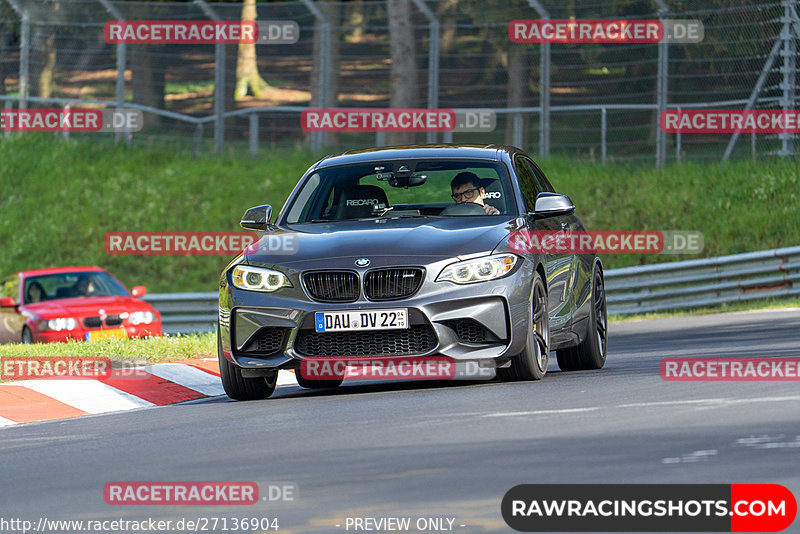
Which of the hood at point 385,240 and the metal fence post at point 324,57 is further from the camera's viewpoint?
the metal fence post at point 324,57

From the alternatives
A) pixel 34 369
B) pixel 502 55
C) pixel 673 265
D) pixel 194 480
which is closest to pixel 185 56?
pixel 502 55

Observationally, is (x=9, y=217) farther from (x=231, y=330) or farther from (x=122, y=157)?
(x=231, y=330)

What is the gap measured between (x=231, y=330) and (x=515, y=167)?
2.71 meters

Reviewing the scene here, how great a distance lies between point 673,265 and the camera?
22984 millimetres

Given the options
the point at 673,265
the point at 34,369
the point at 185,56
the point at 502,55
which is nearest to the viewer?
the point at 34,369

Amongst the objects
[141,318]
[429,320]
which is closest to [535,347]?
[429,320]

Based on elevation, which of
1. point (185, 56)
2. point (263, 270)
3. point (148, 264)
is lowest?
point (148, 264)

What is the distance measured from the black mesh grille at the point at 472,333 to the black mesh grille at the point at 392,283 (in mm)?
362

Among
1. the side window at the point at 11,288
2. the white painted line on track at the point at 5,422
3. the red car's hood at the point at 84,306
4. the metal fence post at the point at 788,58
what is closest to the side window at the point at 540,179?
the white painted line on track at the point at 5,422

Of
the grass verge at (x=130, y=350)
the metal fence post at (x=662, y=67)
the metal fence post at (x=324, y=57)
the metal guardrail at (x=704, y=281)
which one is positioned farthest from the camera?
the metal fence post at (x=324, y=57)

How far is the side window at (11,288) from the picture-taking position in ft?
71.3

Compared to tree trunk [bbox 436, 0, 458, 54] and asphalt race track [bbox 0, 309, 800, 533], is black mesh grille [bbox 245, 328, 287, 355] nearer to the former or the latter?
asphalt race track [bbox 0, 309, 800, 533]

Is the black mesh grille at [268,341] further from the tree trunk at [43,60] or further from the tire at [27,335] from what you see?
the tree trunk at [43,60]

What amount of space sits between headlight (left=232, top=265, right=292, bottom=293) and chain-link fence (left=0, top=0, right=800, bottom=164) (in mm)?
16299
